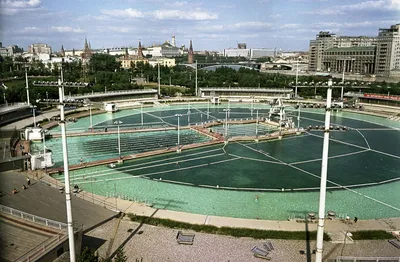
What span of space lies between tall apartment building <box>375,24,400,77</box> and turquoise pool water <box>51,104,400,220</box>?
175ft

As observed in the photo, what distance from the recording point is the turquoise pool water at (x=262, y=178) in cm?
1596

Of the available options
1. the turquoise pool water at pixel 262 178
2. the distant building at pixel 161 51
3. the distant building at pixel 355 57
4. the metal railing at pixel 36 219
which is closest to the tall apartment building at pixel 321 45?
the distant building at pixel 355 57

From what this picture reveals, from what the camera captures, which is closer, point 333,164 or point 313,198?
point 313,198

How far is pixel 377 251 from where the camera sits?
38.2ft

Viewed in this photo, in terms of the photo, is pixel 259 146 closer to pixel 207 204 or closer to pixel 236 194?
pixel 236 194

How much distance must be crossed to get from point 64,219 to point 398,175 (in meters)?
17.8

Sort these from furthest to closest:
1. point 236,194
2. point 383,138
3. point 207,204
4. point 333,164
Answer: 1. point 383,138
2. point 333,164
3. point 236,194
4. point 207,204

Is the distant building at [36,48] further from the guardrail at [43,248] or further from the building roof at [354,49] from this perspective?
the building roof at [354,49]

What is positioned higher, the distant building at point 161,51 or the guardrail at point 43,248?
the distant building at point 161,51

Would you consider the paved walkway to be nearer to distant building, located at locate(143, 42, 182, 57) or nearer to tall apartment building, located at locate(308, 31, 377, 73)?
tall apartment building, located at locate(308, 31, 377, 73)

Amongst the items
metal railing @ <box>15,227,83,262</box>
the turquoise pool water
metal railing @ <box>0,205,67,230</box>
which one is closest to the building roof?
the turquoise pool water

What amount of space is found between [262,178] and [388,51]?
225ft

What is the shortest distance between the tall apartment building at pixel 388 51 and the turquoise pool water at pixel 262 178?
2098 inches

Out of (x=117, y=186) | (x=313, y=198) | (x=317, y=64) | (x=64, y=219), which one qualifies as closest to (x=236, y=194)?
(x=313, y=198)
